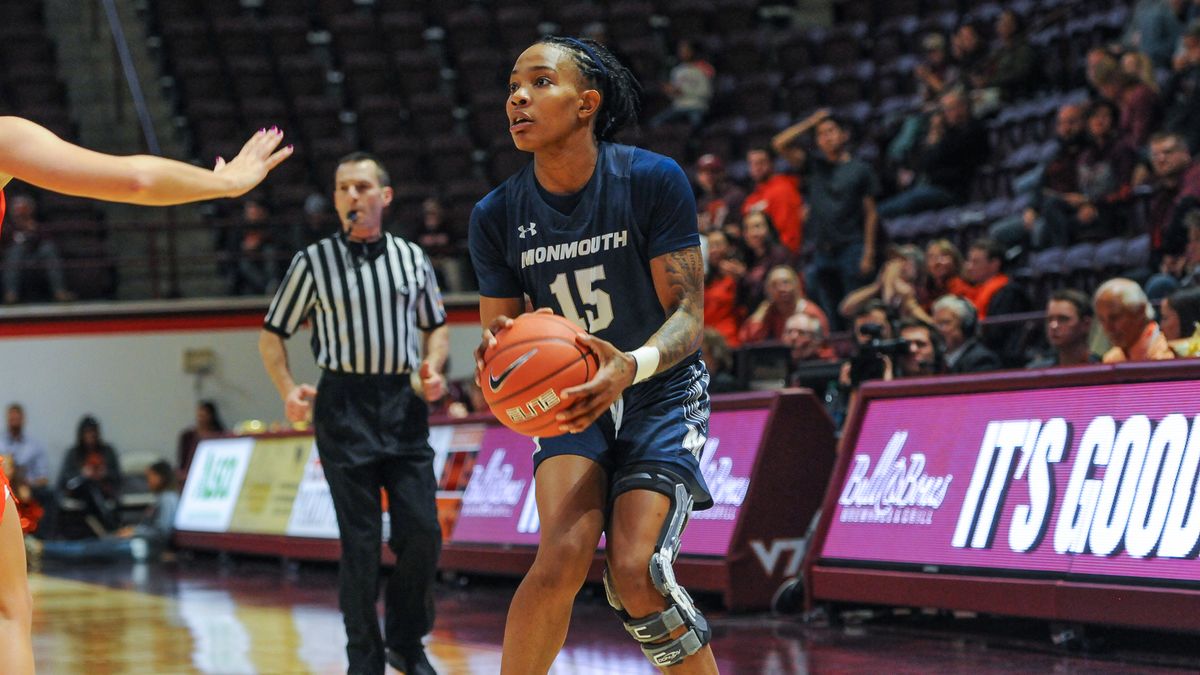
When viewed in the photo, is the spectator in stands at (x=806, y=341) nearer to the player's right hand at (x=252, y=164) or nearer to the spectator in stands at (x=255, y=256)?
the player's right hand at (x=252, y=164)

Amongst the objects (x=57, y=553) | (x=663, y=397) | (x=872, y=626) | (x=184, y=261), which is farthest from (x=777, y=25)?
(x=663, y=397)

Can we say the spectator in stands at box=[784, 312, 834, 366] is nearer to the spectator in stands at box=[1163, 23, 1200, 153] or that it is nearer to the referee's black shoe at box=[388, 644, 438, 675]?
Result: the spectator in stands at box=[1163, 23, 1200, 153]

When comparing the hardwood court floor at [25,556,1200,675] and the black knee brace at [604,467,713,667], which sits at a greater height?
the black knee brace at [604,467,713,667]

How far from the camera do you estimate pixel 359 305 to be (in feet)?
21.2

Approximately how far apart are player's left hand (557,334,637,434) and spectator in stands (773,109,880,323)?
879 cm

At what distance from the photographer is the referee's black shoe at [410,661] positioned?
6.33 meters

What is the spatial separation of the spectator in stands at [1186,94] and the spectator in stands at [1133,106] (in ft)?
0.40

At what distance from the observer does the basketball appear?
388cm

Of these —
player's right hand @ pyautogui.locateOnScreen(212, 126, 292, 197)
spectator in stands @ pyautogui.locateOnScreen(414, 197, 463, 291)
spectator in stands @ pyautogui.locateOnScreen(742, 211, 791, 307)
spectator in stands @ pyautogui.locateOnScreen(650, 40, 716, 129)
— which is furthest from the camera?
spectator in stands @ pyautogui.locateOnScreen(650, 40, 716, 129)

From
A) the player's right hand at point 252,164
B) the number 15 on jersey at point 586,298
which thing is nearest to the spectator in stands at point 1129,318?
the number 15 on jersey at point 586,298

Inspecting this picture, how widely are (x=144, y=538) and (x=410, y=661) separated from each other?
10.0m

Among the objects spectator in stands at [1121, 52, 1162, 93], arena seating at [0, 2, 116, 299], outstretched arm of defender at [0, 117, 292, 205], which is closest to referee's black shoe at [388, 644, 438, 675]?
outstretched arm of defender at [0, 117, 292, 205]

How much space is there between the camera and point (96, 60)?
20891mm

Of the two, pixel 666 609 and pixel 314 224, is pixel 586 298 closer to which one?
pixel 666 609
